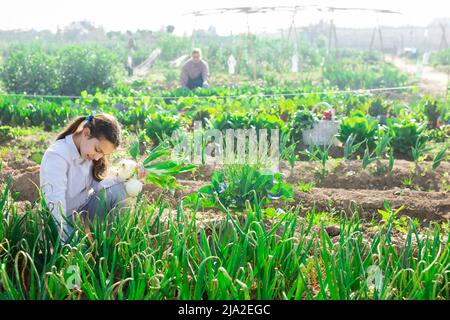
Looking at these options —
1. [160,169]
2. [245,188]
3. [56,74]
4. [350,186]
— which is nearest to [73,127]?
[160,169]

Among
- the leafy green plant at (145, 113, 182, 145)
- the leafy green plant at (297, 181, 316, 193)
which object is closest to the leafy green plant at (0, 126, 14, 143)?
the leafy green plant at (145, 113, 182, 145)

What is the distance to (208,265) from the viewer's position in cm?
227

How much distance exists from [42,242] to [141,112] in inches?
162

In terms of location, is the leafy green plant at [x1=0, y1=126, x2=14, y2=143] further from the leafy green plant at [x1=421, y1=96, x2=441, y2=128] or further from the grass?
the leafy green plant at [x1=421, y1=96, x2=441, y2=128]

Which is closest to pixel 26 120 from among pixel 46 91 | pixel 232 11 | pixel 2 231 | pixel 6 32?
pixel 46 91

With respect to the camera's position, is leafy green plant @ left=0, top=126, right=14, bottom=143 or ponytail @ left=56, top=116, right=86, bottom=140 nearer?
ponytail @ left=56, top=116, right=86, bottom=140

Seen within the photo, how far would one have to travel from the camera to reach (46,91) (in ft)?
35.8

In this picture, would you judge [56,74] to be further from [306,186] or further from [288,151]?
[306,186]

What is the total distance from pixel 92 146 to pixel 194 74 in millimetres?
7430

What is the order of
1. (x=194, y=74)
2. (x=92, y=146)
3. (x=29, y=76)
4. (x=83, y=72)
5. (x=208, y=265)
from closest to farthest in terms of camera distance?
1. (x=208, y=265)
2. (x=92, y=146)
3. (x=194, y=74)
4. (x=29, y=76)
5. (x=83, y=72)

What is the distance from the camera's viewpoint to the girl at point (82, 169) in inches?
119

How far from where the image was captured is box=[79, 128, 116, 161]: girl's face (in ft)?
10.0

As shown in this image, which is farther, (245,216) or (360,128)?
(360,128)

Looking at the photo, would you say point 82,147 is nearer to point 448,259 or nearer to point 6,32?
point 448,259
